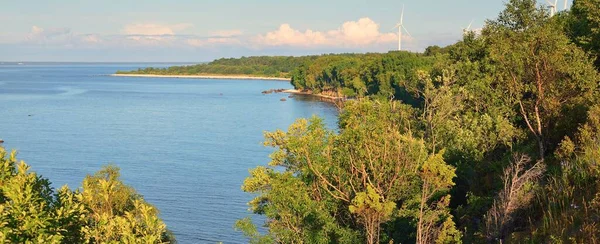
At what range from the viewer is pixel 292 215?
25828mm

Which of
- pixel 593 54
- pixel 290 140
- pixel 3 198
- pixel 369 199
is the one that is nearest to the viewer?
pixel 3 198

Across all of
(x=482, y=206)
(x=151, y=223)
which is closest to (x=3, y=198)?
(x=151, y=223)

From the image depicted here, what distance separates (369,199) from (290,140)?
7882 millimetres

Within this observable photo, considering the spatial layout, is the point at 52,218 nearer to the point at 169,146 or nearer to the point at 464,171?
the point at 464,171

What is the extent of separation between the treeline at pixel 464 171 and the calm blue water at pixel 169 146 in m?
13.5

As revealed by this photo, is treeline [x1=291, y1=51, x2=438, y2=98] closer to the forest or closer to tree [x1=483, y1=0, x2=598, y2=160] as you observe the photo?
the forest

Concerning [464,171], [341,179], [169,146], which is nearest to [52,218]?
[341,179]

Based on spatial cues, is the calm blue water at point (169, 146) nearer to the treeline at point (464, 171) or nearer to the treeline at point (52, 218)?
the treeline at point (464, 171)

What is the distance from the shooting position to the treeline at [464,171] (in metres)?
17.8

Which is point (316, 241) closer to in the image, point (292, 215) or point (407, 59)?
point (292, 215)

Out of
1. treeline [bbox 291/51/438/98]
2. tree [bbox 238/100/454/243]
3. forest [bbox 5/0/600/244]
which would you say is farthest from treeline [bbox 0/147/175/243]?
treeline [bbox 291/51/438/98]

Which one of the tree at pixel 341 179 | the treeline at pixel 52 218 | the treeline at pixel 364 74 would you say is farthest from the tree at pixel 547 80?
the treeline at pixel 364 74

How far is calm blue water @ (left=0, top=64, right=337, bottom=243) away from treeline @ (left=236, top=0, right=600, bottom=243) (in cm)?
1349

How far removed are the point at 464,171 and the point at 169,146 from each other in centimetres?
4778
